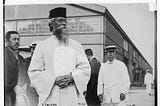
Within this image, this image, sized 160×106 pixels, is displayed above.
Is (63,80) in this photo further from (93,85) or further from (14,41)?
(14,41)

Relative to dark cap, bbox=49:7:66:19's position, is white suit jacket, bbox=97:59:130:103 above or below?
below

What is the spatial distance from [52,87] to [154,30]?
688 mm

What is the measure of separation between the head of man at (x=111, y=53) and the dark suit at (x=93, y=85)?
0.07 m

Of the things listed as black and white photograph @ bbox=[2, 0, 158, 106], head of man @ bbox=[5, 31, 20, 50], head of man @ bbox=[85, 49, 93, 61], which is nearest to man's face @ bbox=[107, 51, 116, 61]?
black and white photograph @ bbox=[2, 0, 158, 106]

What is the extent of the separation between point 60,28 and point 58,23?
32 mm

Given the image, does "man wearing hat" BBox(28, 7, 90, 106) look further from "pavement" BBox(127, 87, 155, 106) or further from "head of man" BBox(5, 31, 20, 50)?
"pavement" BBox(127, 87, 155, 106)

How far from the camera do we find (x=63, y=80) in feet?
5.01

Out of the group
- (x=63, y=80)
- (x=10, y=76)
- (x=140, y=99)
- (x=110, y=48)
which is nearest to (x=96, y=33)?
(x=110, y=48)

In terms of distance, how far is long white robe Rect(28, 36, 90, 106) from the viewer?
60.1 inches

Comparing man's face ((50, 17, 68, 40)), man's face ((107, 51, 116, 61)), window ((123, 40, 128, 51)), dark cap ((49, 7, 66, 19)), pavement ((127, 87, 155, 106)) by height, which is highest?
dark cap ((49, 7, 66, 19))

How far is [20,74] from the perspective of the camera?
61.2 inches

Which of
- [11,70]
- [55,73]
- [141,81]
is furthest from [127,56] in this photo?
[11,70]

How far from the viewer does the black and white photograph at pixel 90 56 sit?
1525 millimetres

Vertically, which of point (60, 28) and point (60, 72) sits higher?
point (60, 28)
